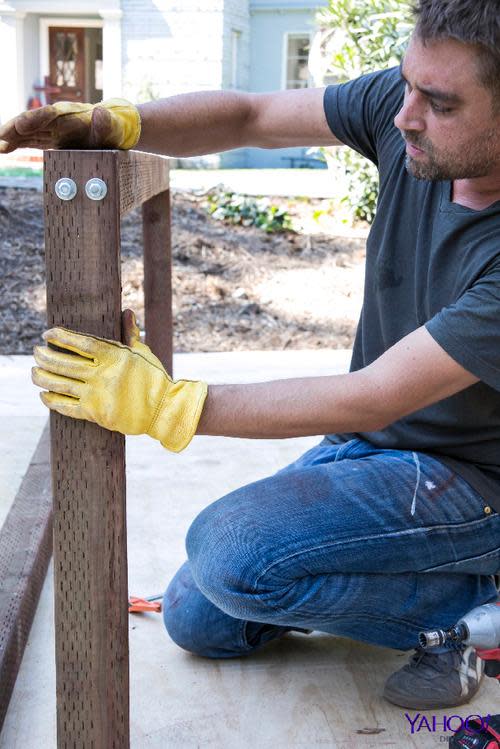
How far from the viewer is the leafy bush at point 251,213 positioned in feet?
23.2

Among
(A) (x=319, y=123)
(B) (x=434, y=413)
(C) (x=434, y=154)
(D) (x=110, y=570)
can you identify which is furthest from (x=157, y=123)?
(D) (x=110, y=570)

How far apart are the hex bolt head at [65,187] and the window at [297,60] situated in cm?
1630

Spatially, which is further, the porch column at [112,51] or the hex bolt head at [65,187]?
the porch column at [112,51]

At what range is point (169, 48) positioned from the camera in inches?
588

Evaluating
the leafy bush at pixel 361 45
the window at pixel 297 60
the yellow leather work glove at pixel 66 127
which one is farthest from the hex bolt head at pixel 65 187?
the window at pixel 297 60

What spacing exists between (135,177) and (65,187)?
0.37 m

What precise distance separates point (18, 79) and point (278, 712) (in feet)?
50.0

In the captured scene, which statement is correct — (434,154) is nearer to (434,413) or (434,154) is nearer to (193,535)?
(434,413)

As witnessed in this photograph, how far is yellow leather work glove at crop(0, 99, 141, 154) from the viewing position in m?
1.36

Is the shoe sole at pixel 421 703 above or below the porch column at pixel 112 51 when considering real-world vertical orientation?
below

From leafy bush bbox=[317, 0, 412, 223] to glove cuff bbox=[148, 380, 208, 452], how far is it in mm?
5486

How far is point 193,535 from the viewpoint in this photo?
1.80m

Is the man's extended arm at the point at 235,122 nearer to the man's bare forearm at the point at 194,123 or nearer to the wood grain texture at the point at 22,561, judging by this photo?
Answer: the man's bare forearm at the point at 194,123

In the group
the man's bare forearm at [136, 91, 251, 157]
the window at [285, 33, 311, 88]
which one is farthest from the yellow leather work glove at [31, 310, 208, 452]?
the window at [285, 33, 311, 88]
